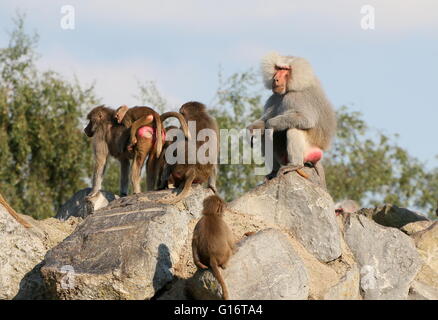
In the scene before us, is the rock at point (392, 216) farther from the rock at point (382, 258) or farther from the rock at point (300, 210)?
the rock at point (300, 210)

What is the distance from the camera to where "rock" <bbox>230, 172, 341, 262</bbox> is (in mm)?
8523

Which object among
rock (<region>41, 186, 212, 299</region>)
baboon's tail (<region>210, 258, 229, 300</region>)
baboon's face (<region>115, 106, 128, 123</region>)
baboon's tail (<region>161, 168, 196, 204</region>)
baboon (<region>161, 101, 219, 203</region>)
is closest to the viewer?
baboon's tail (<region>210, 258, 229, 300</region>)

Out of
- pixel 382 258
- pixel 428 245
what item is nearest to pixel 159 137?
pixel 382 258

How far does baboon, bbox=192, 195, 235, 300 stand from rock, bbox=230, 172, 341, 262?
1.51 m

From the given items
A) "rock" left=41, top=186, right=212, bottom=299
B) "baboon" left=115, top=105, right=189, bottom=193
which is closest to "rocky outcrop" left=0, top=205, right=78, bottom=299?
"rock" left=41, top=186, right=212, bottom=299

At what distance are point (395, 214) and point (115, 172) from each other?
8.81m

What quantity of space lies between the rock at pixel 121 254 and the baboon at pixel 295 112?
1.74 metres

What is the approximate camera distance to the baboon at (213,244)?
23.0ft

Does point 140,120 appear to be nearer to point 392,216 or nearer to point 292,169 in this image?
point 292,169

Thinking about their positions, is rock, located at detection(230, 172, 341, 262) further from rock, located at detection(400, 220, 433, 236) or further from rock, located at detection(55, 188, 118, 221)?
rock, located at detection(55, 188, 118, 221)

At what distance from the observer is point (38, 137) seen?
18.3m

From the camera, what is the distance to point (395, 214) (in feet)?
36.5
